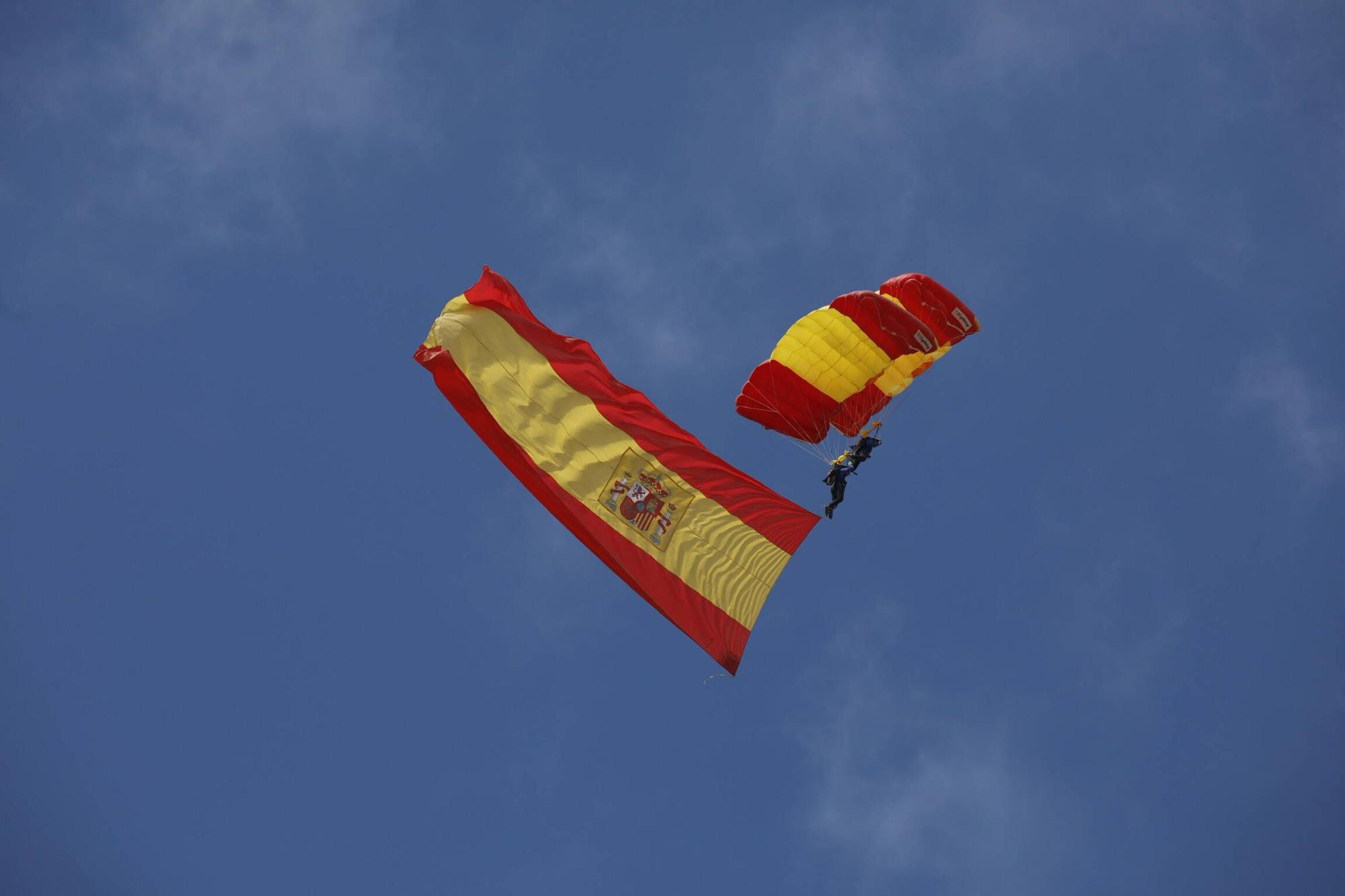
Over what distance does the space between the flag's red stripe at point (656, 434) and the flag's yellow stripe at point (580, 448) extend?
11cm

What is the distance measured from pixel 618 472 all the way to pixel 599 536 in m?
1.17

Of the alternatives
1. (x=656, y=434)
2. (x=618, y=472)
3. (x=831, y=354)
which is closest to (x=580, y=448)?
(x=618, y=472)

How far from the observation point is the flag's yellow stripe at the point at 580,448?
19.5m

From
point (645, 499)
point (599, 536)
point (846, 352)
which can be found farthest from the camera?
point (846, 352)

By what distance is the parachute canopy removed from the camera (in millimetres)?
21844

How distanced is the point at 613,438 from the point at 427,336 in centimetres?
328

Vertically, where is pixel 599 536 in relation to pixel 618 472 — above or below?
below

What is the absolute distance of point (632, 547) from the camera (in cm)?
1947

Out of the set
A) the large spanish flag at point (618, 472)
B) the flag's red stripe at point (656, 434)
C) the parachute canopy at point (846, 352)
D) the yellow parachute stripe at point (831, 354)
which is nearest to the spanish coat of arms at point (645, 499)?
the large spanish flag at point (618, 472)

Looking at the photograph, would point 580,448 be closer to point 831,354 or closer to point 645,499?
point 645,499

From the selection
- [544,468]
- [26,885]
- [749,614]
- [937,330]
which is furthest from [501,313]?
[26,885]

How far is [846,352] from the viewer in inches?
878

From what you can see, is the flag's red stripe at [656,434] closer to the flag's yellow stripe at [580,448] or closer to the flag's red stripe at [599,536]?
the flag's yellow stripe at [580,448]

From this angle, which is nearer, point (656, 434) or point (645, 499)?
point (645, 499)
